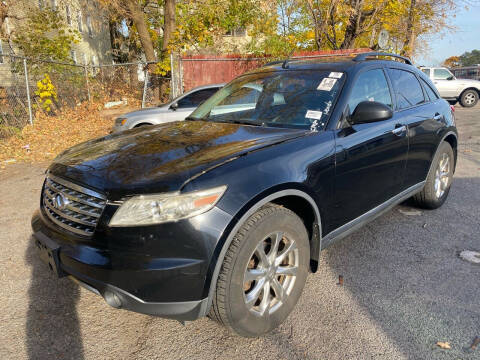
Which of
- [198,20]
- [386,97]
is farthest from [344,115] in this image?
[198,20]

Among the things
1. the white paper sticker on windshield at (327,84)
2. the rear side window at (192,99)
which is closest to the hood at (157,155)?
the white paper sticker on windshield at (327,84)

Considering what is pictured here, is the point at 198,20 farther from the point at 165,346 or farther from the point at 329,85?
the point at 165,346

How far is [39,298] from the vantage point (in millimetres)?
2875

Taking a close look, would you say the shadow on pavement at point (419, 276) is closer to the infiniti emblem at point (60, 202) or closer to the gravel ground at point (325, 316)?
the gravel ground at point (325, 316)

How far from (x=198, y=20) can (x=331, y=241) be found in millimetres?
15351

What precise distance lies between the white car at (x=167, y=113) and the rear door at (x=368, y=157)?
5328mm

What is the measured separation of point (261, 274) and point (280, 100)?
1.62 meters

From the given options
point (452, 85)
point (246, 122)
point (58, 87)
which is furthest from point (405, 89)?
point (452, 85)

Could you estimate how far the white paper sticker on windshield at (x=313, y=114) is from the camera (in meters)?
2.91

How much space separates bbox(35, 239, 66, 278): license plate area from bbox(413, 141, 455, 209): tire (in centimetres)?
377

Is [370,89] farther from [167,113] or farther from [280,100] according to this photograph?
[167,113]

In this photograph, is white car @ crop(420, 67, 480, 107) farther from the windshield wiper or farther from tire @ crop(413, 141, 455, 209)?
the windshield wiper

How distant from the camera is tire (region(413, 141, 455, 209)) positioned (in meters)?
4.25

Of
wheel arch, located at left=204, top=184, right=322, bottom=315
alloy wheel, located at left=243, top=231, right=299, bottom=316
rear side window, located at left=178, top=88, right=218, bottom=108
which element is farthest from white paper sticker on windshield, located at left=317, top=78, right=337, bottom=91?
rear side window, located at left=178, top=88, right=218, bottom=108
